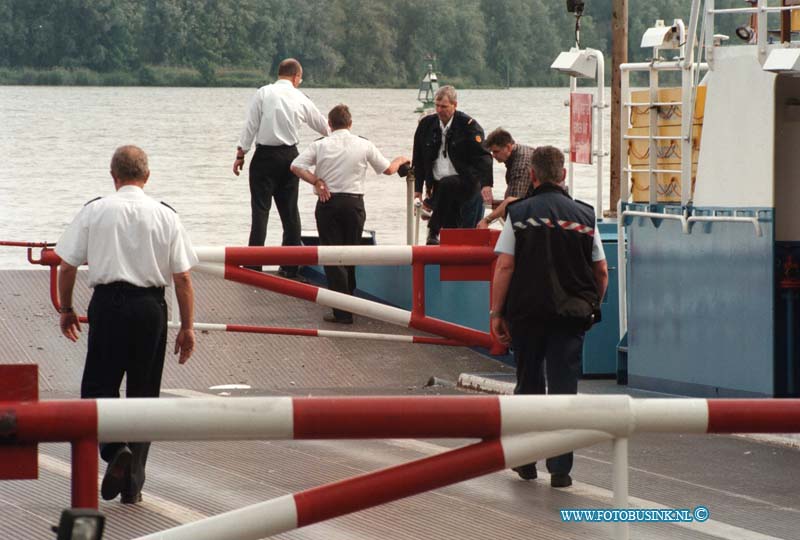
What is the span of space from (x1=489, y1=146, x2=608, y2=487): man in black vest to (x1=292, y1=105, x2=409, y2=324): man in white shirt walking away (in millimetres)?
5380

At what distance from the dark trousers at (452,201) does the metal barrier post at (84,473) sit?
31.7 ft

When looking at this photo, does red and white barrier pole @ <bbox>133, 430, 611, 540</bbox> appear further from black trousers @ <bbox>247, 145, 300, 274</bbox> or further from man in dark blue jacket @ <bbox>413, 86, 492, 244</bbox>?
black trousers @ <bbox>247, 145, 300, 274</bbox>

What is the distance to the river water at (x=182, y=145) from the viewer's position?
128 ft

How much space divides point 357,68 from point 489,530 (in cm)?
7515

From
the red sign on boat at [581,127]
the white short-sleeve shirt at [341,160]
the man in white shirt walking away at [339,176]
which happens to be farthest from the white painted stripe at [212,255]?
the red sign on boat at [581,127]

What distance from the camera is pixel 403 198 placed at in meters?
44.8

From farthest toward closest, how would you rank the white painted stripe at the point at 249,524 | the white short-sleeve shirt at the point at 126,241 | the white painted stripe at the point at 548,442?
the white short-sleeve shirt at the point at 126,241
the white painted stripe at the point at 548,442
the white painted stripe at the point at 249,524

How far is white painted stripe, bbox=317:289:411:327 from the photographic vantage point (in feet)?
29.0

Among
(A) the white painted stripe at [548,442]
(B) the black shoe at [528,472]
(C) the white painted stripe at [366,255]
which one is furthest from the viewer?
(C) the white painted stripe at [366,255]

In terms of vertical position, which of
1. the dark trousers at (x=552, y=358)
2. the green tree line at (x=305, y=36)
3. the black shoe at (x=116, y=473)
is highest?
the green tree line at (x=305, y=36)

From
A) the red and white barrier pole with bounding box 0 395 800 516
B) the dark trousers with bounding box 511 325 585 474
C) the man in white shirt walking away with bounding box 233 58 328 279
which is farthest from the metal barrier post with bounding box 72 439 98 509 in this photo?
the man in white shirt walking away with bounding box 233 58 328 279

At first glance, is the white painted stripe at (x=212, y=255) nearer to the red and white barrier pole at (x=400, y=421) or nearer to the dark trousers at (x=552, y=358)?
the dark trousers at (x=552, y=358)

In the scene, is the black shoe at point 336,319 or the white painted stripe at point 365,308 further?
the black shoe at point 336,319

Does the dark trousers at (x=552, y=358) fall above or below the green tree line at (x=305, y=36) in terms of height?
below
